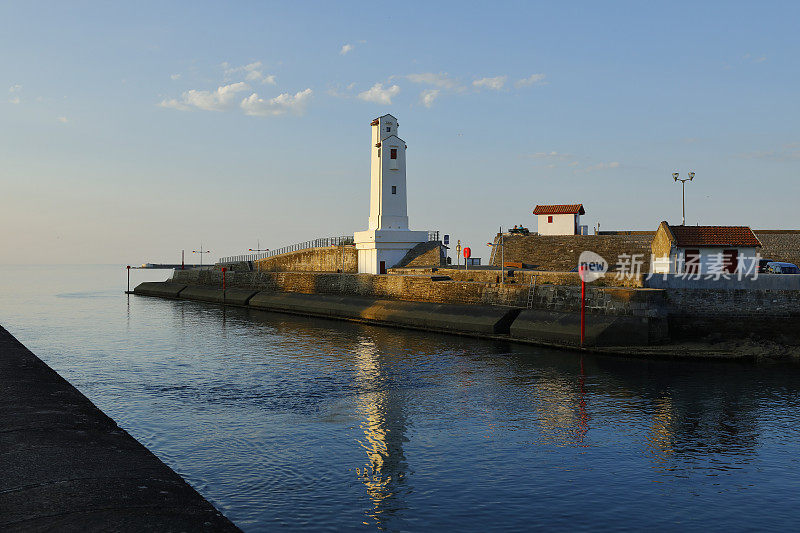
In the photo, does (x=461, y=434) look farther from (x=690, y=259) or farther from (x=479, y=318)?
(x=690, y=259)

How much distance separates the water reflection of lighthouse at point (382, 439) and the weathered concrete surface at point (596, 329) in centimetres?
1100

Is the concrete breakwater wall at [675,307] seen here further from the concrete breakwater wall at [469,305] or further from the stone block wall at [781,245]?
the stone block wall at [781,245]

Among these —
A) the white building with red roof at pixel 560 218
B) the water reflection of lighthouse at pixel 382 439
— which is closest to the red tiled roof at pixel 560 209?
the white building with red roof at pixel 560 218

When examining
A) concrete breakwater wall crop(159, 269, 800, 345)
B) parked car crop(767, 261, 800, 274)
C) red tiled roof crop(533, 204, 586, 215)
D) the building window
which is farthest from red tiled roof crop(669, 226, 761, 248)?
red tiled roof crop(533, 204, 586, 215)

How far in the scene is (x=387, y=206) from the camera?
64938 millimetres

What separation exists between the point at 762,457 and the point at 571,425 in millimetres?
Answer: 5402

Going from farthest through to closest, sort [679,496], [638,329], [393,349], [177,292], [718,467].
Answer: [177,292] < [393,349] < [638,329] < [718,467] < [679,496]

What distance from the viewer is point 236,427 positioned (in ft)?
65.6

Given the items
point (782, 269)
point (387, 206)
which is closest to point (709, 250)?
point (782, 269)

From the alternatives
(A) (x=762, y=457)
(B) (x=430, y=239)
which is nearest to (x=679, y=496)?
(A) (x=762, y=457)

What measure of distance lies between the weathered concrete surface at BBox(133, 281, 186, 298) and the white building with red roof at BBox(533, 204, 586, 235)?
49809 mm

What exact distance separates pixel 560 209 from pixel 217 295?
137 ft

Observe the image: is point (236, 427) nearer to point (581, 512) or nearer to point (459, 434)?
point (459, 434)

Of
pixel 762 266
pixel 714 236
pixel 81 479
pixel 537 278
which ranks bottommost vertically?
pixel 81 479
